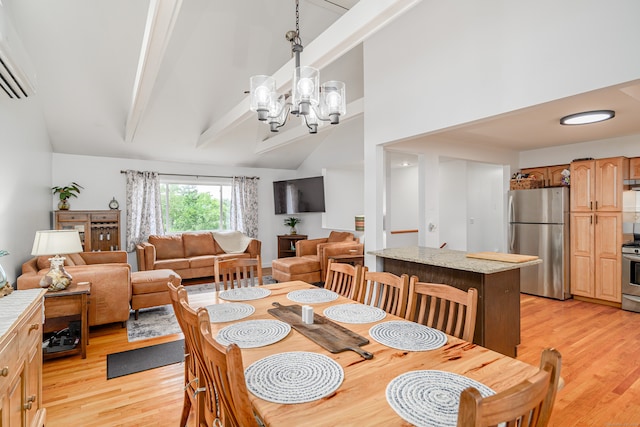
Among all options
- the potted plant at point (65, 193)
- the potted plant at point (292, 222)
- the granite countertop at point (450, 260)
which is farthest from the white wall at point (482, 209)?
the potted plant at point (65, 193)

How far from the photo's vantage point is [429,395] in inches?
39.1

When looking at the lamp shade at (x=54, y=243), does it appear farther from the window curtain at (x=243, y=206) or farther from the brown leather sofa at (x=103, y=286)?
the window curtain at (x=243, y=206)

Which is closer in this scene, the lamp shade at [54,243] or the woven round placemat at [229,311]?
the woven round placemat at [229,311]

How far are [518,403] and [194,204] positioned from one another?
23.2 feet

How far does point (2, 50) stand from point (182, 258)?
437 centimetres

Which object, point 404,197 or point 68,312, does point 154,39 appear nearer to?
point 68,312

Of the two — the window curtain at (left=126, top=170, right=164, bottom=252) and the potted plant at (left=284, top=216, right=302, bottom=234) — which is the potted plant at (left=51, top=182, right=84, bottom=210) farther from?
the potted plant at (left=284, top=216, right=302, bottom=234)

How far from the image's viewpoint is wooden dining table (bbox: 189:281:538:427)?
2.96 ft

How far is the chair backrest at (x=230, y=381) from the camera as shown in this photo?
2.81 ft

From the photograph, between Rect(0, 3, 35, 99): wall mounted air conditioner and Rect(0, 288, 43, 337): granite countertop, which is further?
Rect(0, 3, 35, 99): wall mounted air conditioner

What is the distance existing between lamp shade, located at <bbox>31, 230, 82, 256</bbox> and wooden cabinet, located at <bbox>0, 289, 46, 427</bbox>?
0.97 meters

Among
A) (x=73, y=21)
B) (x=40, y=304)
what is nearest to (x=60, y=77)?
(x=73, y=21)

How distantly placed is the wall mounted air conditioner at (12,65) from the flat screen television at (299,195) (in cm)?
468

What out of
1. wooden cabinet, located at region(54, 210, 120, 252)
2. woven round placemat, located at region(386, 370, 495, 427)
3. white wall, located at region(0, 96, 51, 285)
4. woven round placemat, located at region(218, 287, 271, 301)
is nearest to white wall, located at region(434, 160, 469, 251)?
woven round placemat, located at region(218, 287, 271, 301)
